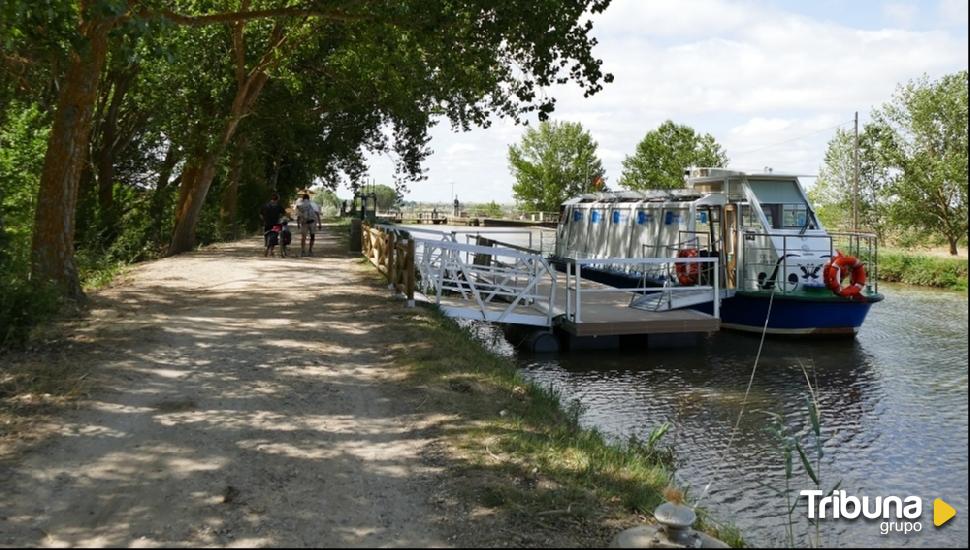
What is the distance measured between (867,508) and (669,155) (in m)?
68.0

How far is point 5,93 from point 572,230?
16752 mm

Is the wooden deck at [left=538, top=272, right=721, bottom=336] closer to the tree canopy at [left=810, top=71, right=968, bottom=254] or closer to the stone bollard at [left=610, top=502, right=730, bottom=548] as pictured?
the tree canopy at [left=810, top=71, right=968, bottom=254]

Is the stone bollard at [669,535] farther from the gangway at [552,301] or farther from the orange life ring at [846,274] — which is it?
the orange life ring at [846,274]

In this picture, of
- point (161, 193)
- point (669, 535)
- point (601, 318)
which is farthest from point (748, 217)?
point (161, 193)

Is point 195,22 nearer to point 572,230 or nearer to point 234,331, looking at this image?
A: point 234,331

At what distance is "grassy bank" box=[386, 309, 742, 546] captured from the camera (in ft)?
18.4

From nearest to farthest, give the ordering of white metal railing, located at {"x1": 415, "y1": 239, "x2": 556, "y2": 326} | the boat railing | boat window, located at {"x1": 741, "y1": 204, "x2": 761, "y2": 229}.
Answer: white metal railing, located at {"x1": 415, "y1": 239, "x2": 556, "y2": 326} → the boat railing → boat window, located at {"x1": 741, "y1": 204, "x2": 761, "y2": 229}

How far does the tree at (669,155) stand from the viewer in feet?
233

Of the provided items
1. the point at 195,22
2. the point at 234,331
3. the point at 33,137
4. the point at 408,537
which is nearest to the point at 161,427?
the point at 408,537

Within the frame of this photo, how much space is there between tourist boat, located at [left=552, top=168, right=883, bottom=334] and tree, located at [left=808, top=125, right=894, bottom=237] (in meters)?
13.8

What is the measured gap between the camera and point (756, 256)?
19172 millimetres

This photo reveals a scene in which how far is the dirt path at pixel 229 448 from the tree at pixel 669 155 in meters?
62.2

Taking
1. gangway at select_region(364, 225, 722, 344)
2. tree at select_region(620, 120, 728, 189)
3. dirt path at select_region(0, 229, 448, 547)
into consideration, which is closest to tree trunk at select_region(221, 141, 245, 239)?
gangway at select_region(364, 225, 722, 344)

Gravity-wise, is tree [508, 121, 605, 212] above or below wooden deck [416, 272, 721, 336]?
above
